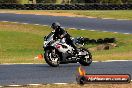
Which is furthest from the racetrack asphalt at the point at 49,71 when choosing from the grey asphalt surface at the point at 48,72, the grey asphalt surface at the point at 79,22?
the grey asphalt surface at the point at 79,22

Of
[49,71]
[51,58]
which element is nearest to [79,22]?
[51,58]

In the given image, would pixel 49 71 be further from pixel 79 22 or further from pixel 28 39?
pixel 79 22

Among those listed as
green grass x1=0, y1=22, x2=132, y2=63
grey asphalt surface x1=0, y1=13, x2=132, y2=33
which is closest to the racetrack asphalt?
green grass x1=0, y1=22, x2=132, y2=63

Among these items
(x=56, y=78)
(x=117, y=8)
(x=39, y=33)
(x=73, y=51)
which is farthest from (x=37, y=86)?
(x=117, y=8)

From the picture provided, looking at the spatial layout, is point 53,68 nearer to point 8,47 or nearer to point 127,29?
point 8,47

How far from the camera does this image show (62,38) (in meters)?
16.2

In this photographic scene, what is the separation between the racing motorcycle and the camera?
15953 millimetres

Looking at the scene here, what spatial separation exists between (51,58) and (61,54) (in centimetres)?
44

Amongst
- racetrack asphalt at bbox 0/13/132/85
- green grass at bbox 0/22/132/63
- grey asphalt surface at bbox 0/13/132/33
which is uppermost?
racetrack asphalt at bbox 0/13/132/85

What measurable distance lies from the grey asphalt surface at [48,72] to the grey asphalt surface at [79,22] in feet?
61.3

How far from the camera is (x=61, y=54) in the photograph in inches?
640

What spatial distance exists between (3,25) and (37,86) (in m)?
27.1

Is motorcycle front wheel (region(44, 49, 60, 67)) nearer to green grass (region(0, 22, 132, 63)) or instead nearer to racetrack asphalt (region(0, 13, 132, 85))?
racetrack asphalt (region(0, 13, 132, 85))

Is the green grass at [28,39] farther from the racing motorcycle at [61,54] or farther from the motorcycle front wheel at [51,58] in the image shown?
the motorcycle front wheel at [51,58]
